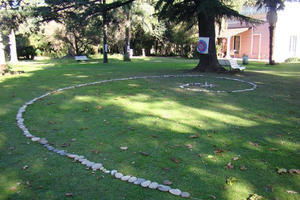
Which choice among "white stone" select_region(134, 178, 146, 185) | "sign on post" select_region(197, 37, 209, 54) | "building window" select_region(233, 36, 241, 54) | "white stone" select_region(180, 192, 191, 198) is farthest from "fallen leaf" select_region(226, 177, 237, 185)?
"building window" select_region(233, 36, 241, 54)

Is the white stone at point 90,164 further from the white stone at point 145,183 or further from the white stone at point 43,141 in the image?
the white stone at point 43,141

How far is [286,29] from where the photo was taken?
26.7 metres

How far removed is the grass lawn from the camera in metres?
3.13

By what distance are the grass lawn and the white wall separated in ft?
70.5

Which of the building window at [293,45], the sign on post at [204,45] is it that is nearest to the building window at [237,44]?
the building window at [293,45]

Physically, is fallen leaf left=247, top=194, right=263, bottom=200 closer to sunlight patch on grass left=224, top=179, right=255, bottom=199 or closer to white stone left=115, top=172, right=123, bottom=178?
sunlight patch on grass left=224, top=179, right=255, bottom=199

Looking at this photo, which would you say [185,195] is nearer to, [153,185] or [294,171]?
[153,185]

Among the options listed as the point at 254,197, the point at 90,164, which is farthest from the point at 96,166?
the point at 254,197

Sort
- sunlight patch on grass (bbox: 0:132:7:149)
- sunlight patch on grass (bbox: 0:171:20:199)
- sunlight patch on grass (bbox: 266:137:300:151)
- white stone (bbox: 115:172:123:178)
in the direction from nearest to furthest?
sunlight patch on grass (bbox: 0:171:20:199)
white stone (bbox: 115:172:123:178)
sunlight patch on grass (bbox: 266:137:300:151)
sunlight patch on grass (bbox: 0:132:7:149)

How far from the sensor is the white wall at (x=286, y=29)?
26297mm

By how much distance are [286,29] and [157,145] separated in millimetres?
26994

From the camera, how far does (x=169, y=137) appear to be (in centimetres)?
473

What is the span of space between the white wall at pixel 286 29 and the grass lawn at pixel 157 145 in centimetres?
2148

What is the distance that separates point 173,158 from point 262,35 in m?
28.7
